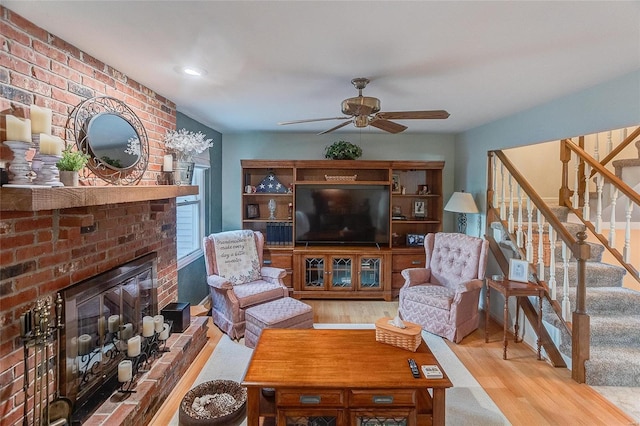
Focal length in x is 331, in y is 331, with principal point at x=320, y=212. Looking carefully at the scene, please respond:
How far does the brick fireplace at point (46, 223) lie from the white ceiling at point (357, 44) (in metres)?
0.12

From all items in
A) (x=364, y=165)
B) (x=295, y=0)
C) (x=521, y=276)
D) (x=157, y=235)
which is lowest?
(x=521, y=276)

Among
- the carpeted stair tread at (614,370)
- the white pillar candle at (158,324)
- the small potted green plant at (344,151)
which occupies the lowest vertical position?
the carpeted stair tread at (614,370)

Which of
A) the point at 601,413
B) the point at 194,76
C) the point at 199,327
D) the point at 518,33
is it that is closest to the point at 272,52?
the point at 194,76

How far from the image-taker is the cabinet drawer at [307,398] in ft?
6.18

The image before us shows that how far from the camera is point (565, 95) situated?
9.14ft

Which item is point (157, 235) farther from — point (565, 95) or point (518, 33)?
point (565, 95)

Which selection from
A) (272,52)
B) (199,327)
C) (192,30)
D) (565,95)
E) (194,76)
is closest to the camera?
(192,30)

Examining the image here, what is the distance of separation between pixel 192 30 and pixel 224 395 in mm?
2280

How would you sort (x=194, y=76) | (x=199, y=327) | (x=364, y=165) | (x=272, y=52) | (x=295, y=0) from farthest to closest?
1. (x=364, y=165)
2. (x=199, y=327)
3. (x=194, y=76)
4. (x=272, y=52)
5. (x=295, y=0)

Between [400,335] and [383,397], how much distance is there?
0.49m

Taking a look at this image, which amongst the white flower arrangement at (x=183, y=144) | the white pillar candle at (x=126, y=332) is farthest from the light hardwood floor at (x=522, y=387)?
the white flower arrangement at (x=183, y=144)

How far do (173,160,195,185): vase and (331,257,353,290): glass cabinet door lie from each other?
7.48ft

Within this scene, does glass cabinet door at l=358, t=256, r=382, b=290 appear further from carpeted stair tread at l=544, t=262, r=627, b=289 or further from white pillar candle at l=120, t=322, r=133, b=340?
white pillar candle at l=120, t=322, r=133, b=340

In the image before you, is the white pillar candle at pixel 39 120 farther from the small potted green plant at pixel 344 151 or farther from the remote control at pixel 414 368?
the small potted green plant at pixel 344 151
